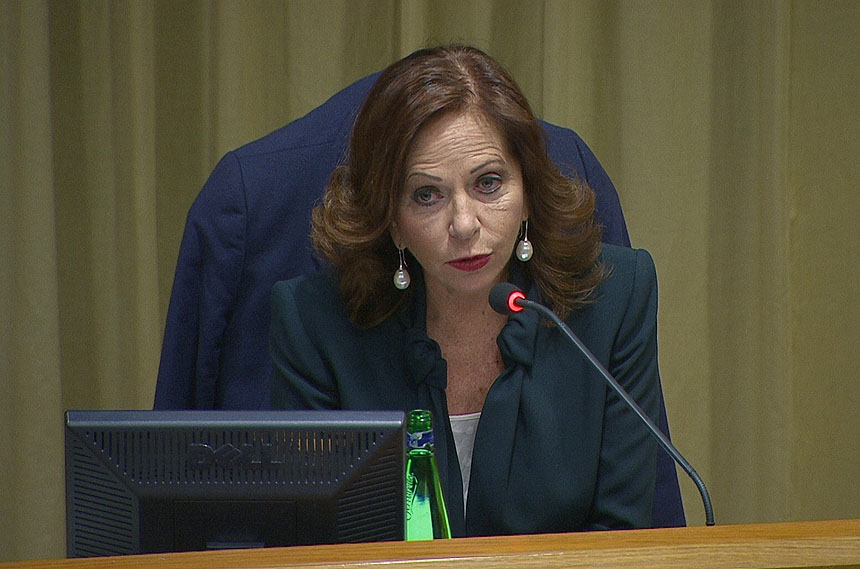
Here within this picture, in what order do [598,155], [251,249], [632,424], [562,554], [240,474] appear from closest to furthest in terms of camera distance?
[562,554] < [240,474] < [632,424] < [251,249] < [598,155]

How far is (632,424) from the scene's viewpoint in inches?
56.7

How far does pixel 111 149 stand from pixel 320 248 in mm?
1020

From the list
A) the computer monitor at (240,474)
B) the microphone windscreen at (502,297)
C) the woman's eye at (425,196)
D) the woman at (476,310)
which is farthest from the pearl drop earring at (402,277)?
the computer monitor at (240,474)

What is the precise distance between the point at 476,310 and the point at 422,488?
20.8 inches

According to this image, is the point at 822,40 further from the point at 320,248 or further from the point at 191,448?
the point at 191,448

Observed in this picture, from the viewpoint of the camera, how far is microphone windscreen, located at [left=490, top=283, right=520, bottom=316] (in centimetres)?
114

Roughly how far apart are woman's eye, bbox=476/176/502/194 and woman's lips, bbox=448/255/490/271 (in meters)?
0.09

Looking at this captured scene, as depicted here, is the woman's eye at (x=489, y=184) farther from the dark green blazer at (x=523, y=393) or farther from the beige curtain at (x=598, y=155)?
the beige curtain at (x=598, y=155)

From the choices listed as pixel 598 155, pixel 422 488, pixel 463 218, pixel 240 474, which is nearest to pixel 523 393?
pixel 463 218

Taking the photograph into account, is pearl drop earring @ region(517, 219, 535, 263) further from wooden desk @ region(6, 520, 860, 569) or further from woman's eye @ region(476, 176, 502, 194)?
wooden desk @ region(6, 520, 860, 569)

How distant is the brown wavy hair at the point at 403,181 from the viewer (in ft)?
4.48

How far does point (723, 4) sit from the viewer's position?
2.55 m

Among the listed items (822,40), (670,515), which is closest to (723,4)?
(822,40)

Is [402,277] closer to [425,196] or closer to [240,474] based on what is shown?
[425,196]
